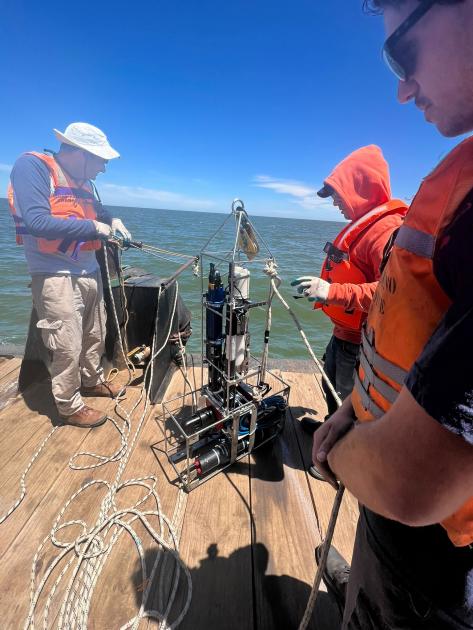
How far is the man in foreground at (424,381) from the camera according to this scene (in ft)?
1.43

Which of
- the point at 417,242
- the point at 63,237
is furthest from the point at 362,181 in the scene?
the point at 63,237

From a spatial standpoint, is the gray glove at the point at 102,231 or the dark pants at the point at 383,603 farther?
the gray glove at the point at 102,231

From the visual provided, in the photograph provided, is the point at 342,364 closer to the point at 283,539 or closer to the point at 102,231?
the point at 283,539

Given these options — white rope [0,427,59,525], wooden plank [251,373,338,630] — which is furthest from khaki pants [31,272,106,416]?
wooden plank [251,373,338,630]

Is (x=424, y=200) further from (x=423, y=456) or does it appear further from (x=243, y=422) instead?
(x=243, y=422)

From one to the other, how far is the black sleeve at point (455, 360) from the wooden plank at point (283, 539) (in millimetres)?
1659

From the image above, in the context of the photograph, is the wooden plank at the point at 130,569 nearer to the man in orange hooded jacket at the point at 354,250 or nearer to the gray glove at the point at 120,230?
the man in orange hooded jacket at the point at 354,250

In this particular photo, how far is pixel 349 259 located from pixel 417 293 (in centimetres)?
163

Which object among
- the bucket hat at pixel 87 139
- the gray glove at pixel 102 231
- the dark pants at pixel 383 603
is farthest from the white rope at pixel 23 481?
the bucket hat at pixel 87 139

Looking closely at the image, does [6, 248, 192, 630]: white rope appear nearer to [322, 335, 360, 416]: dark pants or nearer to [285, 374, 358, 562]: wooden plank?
[285, 374, 358, 562]: wooden plank

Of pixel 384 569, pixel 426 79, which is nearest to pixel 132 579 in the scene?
pixel 384 569

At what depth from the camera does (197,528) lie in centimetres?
184

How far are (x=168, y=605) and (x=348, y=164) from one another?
2853mm

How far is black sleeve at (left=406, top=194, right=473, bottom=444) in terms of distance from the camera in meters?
0.40
